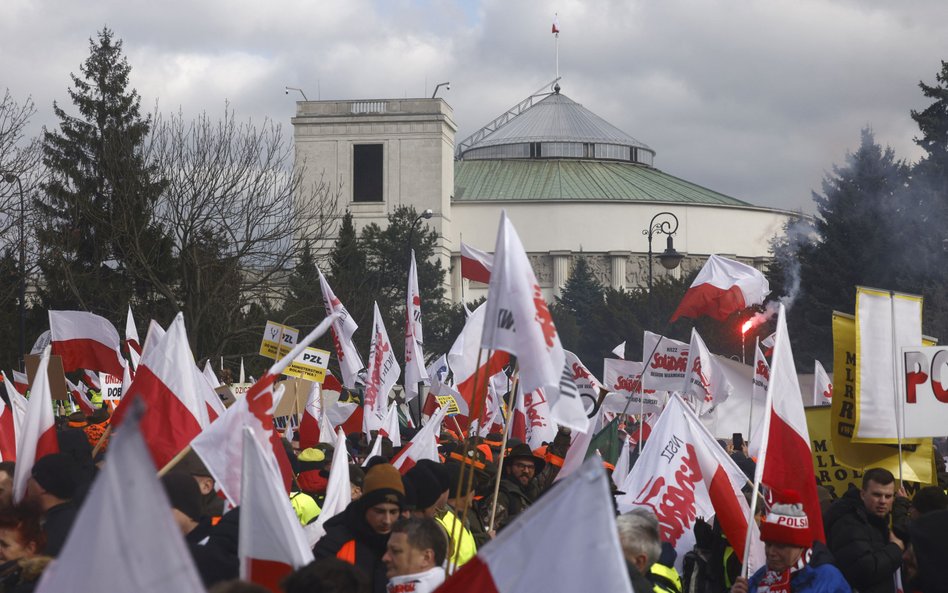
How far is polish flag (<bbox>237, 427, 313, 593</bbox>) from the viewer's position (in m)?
4.48

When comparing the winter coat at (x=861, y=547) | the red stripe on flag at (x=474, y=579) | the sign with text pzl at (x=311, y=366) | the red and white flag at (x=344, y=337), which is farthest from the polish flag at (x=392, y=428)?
the red stripe on flag at (x=474, y=579)

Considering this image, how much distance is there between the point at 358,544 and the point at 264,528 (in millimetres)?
1622

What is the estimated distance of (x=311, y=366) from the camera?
15.5m

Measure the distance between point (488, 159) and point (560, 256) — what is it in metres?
17.1

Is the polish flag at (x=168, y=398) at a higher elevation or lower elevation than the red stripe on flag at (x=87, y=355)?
lower

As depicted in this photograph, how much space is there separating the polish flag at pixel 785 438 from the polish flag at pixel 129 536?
4.39 meters

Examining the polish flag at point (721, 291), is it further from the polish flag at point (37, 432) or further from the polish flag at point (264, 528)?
the polish flag at point (264, 528)

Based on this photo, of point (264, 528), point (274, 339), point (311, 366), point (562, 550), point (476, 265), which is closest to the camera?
point (562, 550)

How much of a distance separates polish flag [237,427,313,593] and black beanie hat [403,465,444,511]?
2.40 metres

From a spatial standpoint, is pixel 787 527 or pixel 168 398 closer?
pixel 787 527

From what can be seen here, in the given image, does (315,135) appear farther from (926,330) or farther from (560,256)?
(926,330)

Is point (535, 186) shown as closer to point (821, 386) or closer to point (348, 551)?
point (821, 386)

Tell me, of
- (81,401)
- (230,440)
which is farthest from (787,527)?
(81,401)

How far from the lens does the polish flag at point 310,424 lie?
15.4m
